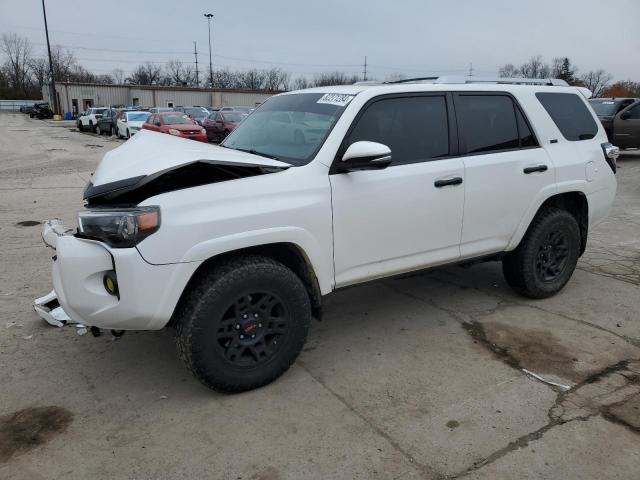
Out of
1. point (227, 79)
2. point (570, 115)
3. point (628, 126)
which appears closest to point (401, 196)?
point (570, 115)

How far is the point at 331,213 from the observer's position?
3.34 m

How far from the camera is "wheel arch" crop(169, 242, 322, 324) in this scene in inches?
121

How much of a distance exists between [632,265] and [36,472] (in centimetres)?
607

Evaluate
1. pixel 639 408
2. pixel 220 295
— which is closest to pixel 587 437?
pixel 639 408

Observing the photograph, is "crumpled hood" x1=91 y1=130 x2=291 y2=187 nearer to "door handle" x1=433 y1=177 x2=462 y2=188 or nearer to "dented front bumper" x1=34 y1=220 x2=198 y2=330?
"dented front bumper" x1=34 y1=220 x2=198 y2=330

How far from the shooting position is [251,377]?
10.6 feet

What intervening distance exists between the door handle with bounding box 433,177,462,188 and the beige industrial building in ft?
167

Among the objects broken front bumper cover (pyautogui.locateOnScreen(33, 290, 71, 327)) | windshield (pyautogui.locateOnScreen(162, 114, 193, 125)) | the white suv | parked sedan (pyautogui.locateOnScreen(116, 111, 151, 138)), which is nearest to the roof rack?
broken front bumper cover (pyautogui.locateOnScreen(33, 290, 71, 327))

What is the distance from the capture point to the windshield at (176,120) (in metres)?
20.4

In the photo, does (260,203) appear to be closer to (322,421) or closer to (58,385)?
(322,421)

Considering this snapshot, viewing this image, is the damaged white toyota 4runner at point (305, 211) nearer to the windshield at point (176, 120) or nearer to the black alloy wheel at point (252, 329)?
the black alloy wheel at point (252, 329)

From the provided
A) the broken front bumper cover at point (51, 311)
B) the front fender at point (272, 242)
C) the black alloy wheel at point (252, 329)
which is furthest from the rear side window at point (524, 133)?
the broken front bumper cover at point (51, 311)

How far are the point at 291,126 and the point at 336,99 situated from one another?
1.30ft

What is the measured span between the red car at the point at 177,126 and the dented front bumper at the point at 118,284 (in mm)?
16681
